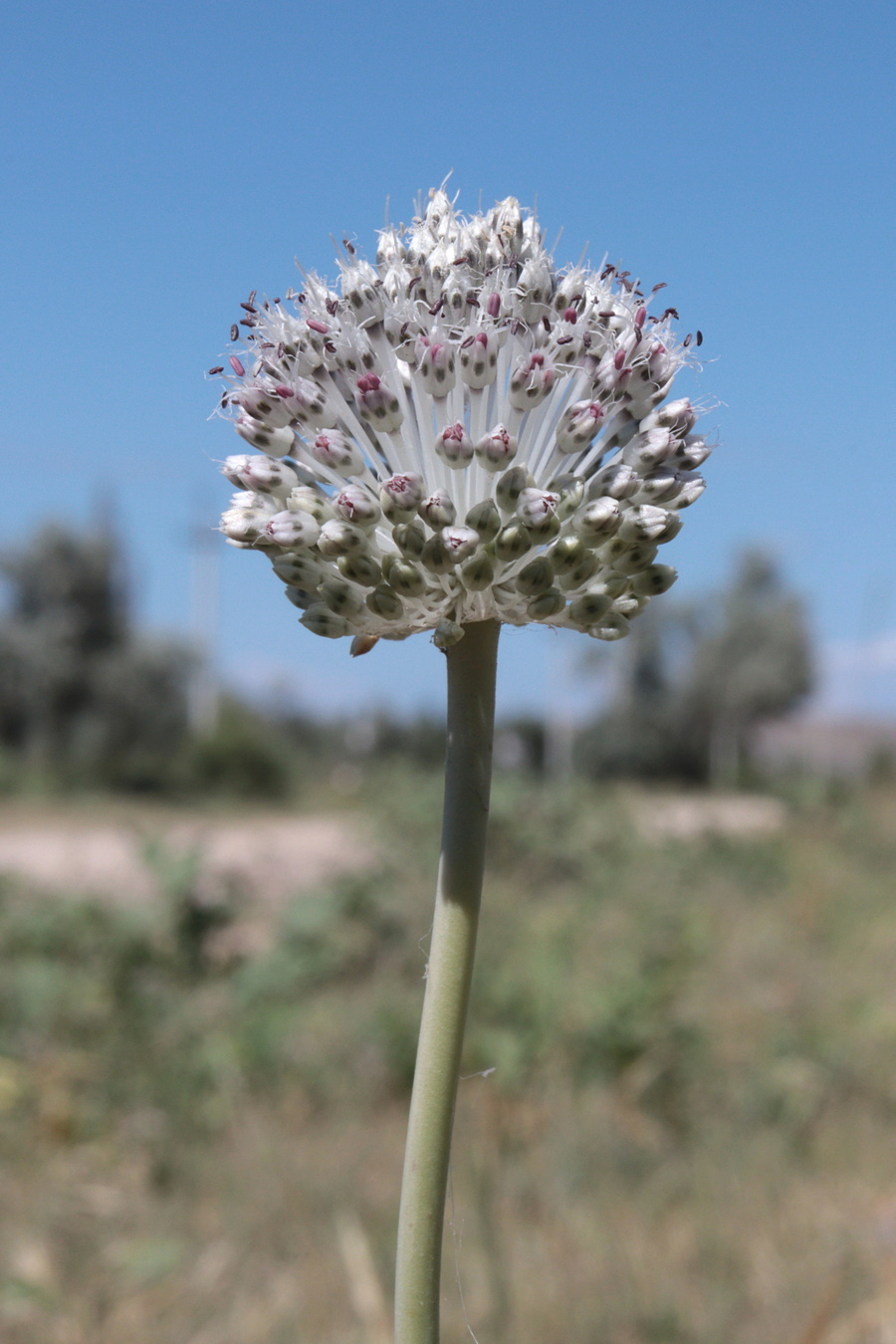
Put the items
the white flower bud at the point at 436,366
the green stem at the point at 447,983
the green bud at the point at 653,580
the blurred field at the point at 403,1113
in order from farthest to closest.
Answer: the blurred field at the point at 403,1113, the green bud at the point at 653,580, the white flower bud at the point at 436,366, the green stem at the point at 447,983

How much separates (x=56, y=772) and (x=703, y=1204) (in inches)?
983

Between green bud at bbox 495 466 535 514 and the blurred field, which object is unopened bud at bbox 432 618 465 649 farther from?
the blurred field

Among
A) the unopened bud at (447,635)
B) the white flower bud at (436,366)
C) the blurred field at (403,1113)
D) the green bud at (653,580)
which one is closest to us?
the unopened bud at (447,635)

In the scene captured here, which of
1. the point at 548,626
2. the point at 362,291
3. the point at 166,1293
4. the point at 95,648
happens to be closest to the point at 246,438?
the point at 362,291

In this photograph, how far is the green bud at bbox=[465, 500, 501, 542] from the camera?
1272 millimetres

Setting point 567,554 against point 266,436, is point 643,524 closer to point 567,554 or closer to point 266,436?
point 567,554

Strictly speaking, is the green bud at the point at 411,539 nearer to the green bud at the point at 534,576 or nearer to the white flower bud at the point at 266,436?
the green bud at the point at 534,576

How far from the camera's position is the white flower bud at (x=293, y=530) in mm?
1314

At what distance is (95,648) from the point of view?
31844mm

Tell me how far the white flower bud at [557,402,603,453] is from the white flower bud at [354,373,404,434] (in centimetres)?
19

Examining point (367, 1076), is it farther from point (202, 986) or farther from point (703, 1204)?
point (703, 1204)

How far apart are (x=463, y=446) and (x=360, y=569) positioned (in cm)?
18

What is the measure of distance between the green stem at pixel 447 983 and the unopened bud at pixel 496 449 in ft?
0.61

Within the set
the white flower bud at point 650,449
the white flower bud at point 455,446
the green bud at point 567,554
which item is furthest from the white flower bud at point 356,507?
the white flower bud at point 650,449
